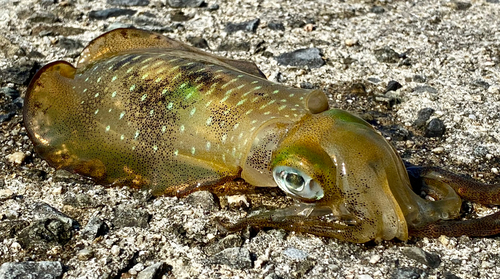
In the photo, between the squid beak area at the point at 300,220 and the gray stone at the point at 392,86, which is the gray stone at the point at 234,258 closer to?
the squid beak area at the point at 300,220

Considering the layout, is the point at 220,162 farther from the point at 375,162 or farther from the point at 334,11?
the point at 334,11

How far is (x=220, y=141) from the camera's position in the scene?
3898mm

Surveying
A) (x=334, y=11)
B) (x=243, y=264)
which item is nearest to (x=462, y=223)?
(x=243, y=264)

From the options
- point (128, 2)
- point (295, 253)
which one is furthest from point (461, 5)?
point (295, 253)

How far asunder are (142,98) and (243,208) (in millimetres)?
1018

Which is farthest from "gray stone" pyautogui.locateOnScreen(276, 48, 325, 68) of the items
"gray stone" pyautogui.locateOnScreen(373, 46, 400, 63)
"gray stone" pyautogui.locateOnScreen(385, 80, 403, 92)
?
"gray stone" pyautogui.locateOnScreen(385, 80, 403, 92)

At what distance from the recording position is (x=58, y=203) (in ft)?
13.5

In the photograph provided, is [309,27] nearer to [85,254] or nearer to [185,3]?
[185,3]

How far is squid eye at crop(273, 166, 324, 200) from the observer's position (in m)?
3.54

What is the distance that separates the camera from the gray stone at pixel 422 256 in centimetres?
357

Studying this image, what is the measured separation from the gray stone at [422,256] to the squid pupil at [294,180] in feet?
2.35

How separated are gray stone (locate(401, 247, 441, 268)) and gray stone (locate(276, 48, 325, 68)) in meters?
2.62

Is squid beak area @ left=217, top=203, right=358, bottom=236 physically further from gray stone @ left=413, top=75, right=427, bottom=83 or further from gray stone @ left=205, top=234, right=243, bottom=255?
gray stone @ left=413, top=75, right=427, bottom=83

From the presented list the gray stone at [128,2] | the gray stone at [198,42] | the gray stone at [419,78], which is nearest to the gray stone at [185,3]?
the gray stone at [128,2]
